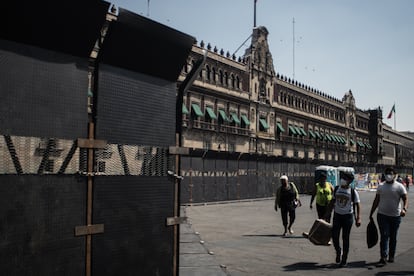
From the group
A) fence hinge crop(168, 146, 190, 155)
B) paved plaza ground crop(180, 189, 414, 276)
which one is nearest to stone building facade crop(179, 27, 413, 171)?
paved plaza ground crop(180, 189, 414, 276)

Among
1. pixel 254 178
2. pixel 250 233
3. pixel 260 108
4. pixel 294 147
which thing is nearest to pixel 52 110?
pixel 250 233

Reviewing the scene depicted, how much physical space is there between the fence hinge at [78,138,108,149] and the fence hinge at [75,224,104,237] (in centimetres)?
75

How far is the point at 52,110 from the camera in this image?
392cm

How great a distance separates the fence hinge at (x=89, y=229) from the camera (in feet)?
13.5

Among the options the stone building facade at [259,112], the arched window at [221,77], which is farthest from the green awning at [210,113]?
the arched window at [221,77]

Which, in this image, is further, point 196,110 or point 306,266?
point 196,110

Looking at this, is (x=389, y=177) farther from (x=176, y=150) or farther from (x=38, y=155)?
(x=38, y=155)

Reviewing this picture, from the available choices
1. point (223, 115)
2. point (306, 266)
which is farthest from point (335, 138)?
point (306, 266)

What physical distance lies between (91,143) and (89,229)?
0.81 m

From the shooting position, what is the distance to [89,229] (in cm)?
420

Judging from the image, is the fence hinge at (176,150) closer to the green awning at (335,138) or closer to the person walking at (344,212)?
the person walking at (344,212)

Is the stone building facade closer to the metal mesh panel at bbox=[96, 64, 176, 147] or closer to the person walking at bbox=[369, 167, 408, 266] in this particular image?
the person walking at bbox=[369, 167, 408, 266]

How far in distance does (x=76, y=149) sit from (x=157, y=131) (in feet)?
3.72

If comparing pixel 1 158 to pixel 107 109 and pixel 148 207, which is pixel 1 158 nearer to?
pixel 107 109
